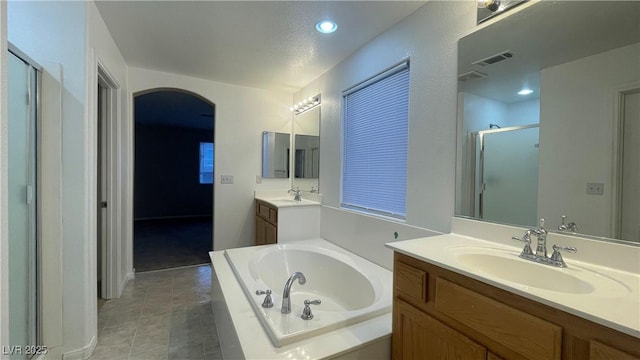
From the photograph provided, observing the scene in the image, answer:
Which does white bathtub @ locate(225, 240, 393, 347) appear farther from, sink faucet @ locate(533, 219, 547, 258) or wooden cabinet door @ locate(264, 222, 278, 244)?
sink faucet @ locate(533, 219, 547, 258)

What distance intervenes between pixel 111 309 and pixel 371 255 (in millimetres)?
2349

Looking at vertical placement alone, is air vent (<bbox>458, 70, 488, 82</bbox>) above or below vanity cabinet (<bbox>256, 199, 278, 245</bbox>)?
above

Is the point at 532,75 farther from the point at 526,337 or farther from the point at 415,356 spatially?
the point at 415,356

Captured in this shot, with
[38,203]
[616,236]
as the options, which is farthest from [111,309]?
[616,236]

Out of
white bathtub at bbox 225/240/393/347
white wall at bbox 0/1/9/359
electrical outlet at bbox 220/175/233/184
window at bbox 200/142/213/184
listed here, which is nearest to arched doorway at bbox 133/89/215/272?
window at bbox 200/142/213/184

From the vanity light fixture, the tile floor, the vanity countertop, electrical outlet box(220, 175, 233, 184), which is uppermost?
the vanity light fixture

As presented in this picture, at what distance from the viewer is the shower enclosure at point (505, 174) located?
1.32 m

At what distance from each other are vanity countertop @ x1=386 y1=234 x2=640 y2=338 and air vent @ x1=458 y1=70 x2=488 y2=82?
0.95 metres

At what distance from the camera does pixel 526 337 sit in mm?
838

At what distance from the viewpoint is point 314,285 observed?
2.46 metres

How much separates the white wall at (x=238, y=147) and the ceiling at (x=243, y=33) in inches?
16.9

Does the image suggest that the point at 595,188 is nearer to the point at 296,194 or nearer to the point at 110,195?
the point at 296,194

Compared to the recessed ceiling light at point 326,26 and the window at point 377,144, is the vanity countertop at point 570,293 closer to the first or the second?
the window at point 377,144

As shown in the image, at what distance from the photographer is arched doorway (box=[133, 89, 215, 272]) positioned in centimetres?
505
